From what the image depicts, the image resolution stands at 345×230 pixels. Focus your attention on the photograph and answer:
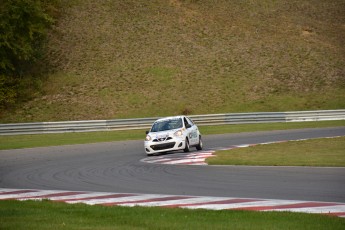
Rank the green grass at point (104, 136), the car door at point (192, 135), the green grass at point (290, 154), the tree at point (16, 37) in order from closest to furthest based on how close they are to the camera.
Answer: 1. the green grass at point (290, 154)
2. the car door at point (192, 135)
3. the green grass at point (104, 136)
4. the tree at point (16, 37)

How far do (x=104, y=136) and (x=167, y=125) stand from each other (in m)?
13.4

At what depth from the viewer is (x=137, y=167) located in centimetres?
2362

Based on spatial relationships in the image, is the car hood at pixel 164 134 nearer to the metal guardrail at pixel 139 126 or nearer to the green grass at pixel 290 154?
the green grass at pixel 290 154

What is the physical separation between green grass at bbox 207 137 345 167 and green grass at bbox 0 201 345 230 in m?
9.17

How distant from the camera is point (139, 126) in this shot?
48094 millimetres

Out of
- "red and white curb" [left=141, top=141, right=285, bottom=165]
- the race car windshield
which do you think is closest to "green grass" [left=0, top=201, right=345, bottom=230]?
"red and white curb" [left=141, top=141, right=285, bottom=165]

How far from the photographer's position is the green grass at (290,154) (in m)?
22.5

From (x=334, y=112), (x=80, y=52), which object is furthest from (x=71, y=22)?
(x=334, y=112)

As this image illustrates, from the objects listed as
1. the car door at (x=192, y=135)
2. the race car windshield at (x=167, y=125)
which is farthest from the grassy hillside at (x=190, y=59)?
the car door at (x=192, y=135)

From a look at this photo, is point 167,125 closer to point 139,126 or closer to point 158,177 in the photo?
point 158,177

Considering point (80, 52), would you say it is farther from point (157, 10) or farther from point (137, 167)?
A: point (137, 167)

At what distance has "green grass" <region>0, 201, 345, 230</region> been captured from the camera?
11266 millimetres

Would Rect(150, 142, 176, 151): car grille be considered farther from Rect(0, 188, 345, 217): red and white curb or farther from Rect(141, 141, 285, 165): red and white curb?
Rect(0, 188, 345, 217): red and white curb

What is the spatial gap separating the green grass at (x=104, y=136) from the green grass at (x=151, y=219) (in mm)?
24490
